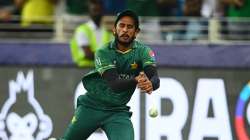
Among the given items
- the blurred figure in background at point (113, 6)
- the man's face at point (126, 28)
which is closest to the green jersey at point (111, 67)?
the man's face at point (126, 28)

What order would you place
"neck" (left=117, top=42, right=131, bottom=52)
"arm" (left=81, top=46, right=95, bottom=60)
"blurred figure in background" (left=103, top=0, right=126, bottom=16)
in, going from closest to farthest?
"neck" (left=117, top=42, right=131, bottom=52) < "arm" (left=81, top=46, right=95, bottom=60) < "blurred figure in background" (left=103, top=0, right=126, bottom=16)

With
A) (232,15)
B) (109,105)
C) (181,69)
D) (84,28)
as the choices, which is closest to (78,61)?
(84,28)

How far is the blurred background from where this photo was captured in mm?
11719

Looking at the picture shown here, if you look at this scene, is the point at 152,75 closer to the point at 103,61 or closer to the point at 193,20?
the point at 103,61

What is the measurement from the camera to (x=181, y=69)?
39.1 feet

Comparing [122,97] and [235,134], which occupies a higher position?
[122,97]

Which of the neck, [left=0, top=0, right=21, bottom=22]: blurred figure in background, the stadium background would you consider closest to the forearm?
the neck

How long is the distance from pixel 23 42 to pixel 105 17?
121cm

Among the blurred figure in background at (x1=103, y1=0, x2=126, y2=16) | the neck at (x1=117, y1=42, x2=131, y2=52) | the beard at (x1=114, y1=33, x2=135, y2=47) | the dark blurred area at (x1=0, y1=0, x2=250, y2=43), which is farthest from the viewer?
the blurred figure in background at (x1=103, y1=0, x2=126, y2=16)

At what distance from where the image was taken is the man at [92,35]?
11.9 m

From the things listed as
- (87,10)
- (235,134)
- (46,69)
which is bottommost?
(235,134)

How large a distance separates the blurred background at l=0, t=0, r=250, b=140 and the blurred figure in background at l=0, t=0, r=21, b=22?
2 centimetres

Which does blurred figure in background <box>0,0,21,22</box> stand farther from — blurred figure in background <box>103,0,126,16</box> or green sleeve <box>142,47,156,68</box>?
green sleeve <box>142,47,156,68</box>

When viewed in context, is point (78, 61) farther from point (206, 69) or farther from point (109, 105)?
point (109, 105)
